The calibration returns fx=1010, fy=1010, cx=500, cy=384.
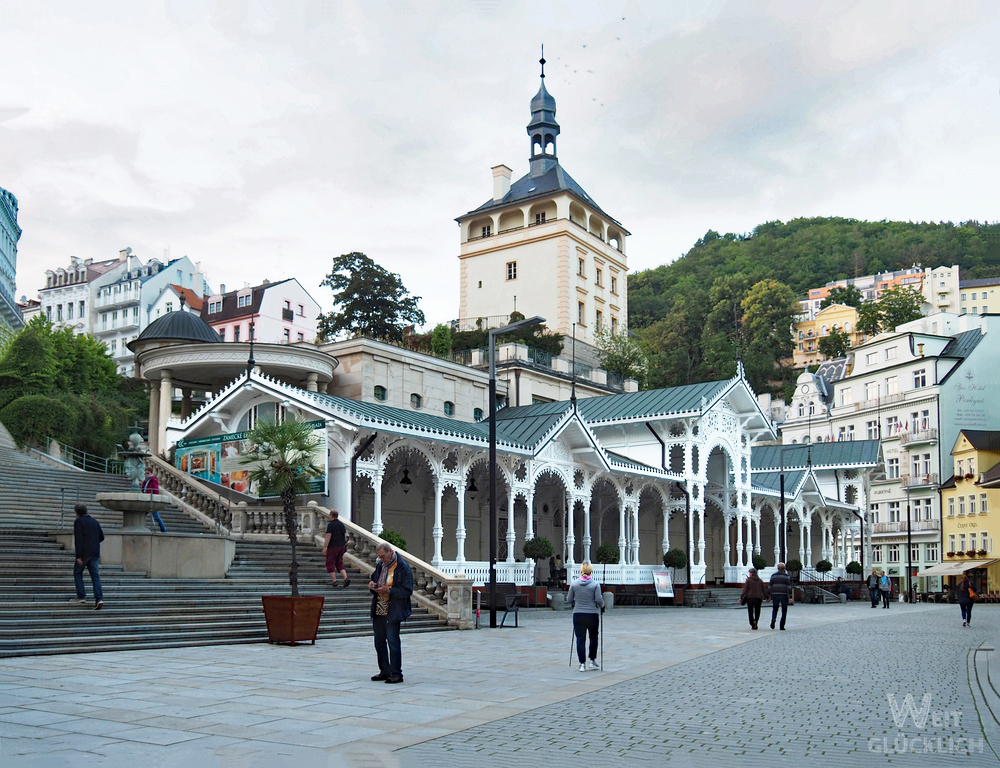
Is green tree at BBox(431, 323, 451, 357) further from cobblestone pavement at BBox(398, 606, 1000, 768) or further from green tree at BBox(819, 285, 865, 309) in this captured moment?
green tree at BBox(819, 285, 865, 309)

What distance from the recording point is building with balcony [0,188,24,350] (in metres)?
71.7

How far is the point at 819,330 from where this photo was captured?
12950 centimetres

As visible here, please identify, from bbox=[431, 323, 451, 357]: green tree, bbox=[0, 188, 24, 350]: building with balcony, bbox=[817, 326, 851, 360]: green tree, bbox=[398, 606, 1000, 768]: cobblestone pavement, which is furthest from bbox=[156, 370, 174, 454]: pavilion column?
bbox=[817, 326, 851, 360]: green tree

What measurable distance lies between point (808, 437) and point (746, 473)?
4052 cm

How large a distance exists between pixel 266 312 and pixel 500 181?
24187 mm

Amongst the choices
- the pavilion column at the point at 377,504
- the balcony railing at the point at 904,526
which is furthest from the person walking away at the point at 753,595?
the balcony railing at the point at 904,526

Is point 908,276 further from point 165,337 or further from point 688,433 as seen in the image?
point 165,337

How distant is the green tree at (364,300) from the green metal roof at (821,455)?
24.6 m

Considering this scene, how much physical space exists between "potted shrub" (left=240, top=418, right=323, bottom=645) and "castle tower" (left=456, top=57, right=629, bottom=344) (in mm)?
47767

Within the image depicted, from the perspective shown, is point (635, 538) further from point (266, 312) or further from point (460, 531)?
point (266, 312)

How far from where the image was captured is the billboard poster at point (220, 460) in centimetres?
2612

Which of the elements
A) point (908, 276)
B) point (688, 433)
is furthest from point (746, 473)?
point (908, 276)

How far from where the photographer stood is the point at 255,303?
8600 centimetres

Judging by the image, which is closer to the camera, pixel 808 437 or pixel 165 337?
pixel 165 337
